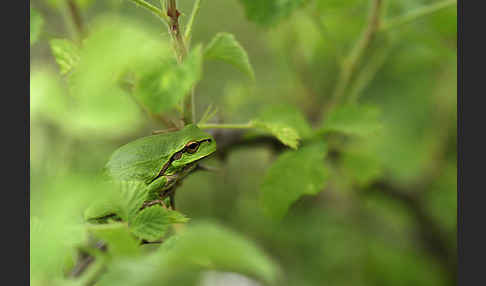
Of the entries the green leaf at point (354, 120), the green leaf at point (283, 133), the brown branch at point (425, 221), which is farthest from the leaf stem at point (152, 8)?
the brown branch at point (425, 221)

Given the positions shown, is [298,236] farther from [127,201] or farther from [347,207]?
[127,201]

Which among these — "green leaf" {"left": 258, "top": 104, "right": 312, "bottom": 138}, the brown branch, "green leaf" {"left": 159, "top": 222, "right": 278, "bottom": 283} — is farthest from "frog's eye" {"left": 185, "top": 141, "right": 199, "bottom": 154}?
the brown branch

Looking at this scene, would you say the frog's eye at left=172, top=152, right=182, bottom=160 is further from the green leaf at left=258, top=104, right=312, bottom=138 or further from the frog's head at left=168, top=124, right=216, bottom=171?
the green leaf at left=258, top=104, right=312, bottom=138

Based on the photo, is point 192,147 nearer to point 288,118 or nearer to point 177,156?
point 177,156

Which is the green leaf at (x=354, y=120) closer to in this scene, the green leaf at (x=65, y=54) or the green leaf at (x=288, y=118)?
the green leaf at (x=288, y=118)

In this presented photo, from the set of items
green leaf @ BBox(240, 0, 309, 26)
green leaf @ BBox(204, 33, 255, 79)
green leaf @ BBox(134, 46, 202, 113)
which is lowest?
green leaf @ BBox(134, 46, 202, 113)

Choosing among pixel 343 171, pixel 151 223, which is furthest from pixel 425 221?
pixel 151 223
